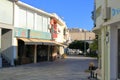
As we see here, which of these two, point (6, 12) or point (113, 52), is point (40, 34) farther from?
point (113, 52)

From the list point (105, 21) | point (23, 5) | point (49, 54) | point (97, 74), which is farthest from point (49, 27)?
point (105, 21)

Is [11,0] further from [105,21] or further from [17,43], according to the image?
[105,21]

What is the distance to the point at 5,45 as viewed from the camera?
3756 cm

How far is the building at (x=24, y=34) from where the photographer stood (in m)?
37.2

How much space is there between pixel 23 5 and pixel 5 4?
4673 mm

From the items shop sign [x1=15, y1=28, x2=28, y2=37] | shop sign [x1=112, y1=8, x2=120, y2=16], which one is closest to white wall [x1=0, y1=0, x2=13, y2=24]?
shop sign [x1=15, y1=28, x2=28, y2=37]

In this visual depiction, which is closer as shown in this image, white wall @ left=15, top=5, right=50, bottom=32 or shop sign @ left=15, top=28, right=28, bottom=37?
shop sign @ left=15, top=28, right=28, bottom=37

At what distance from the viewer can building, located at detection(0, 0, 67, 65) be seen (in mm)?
37250

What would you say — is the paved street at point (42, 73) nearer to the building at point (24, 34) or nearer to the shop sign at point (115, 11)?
the building at point (24, 34)

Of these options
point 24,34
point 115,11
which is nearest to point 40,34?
point 24,34

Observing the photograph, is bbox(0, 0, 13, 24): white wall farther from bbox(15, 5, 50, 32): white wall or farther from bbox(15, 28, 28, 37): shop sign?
bbox(15, 28, 28, 37): shop sign

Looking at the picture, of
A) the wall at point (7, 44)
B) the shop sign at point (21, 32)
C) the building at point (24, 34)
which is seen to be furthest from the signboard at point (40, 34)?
the wall at point (7, 44)

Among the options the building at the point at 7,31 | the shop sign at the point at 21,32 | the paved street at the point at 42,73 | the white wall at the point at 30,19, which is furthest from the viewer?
the white wall at the point at 30,19

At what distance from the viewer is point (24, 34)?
133 feet
